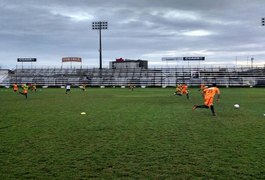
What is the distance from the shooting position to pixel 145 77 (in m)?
81.1

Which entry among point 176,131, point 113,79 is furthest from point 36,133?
point 113,79

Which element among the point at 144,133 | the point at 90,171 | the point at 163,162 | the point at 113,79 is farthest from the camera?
the point at 113,79

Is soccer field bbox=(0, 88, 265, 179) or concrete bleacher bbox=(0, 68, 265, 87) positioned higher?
concrete bleacher bbox=(0, 68, 265, 87)

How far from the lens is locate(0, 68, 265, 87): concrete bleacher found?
253ft

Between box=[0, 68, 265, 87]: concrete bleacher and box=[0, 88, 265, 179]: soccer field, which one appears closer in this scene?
box=[0, 88, 265, 179]: soccer field

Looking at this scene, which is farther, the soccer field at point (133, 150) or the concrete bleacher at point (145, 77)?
the concrete bleacher at point (145, 77)

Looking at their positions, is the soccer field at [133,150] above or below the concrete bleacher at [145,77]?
below

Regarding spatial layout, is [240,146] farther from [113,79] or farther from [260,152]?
[113,79]

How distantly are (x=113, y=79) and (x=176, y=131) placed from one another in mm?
69401

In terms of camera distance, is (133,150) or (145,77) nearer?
(133,150)

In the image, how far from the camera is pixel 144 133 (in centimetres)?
1169

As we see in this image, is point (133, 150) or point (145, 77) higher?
point (145, 77)

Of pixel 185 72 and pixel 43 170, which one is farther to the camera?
pixel 185 72

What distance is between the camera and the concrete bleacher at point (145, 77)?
77.2 metres
